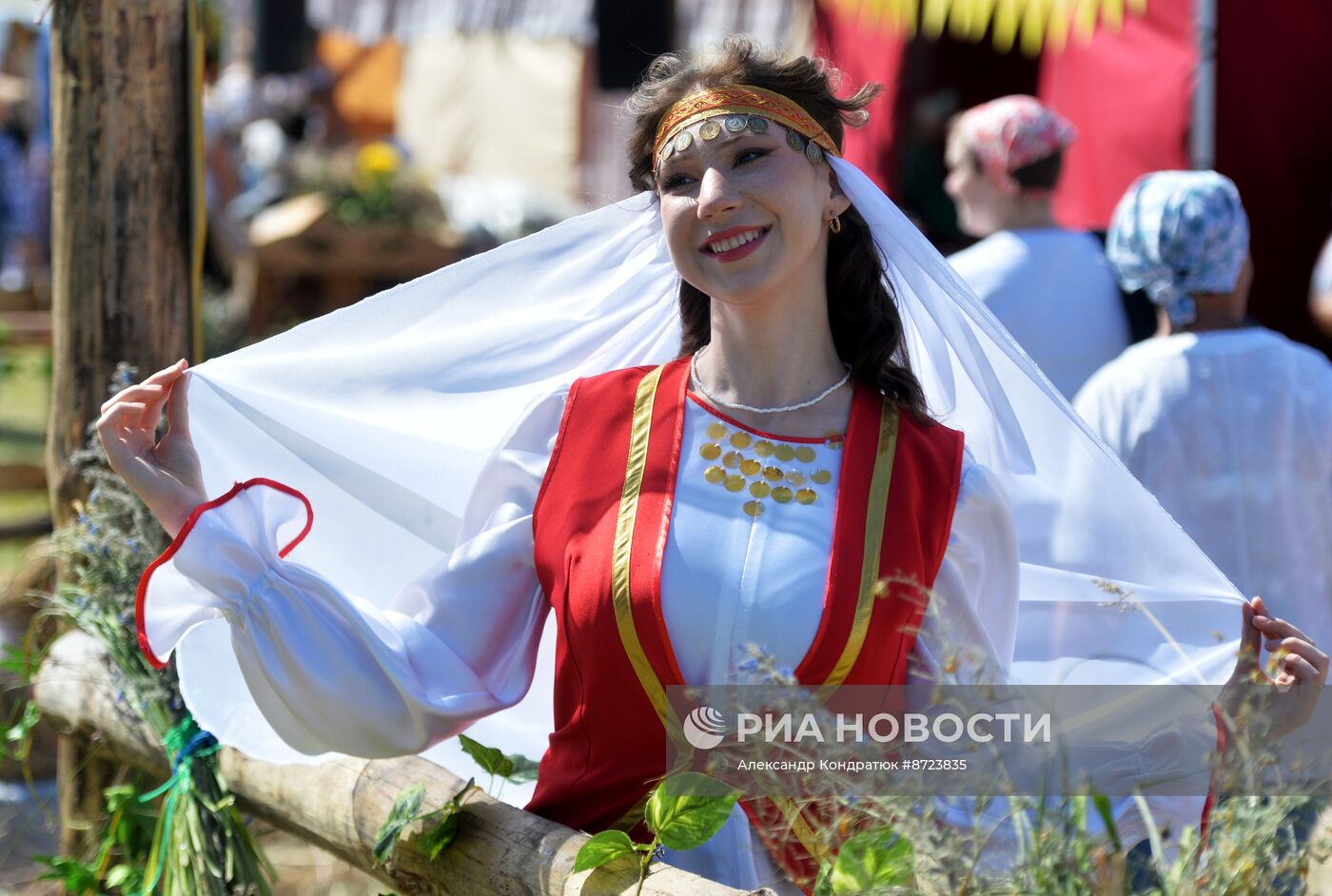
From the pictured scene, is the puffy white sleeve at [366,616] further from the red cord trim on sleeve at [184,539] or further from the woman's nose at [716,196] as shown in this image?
the woman's nose at [716,196]

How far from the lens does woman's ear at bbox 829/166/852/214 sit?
2.19 metres

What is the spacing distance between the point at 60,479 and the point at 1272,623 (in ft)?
7.46

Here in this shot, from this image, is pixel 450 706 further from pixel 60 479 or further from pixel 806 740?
pixel 60 479

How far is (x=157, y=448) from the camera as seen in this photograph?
2.12m

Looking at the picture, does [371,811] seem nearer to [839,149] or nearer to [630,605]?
[630,605]

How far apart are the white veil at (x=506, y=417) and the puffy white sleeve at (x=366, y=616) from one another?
7.0 inches

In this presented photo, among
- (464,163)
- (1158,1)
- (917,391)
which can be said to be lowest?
(464,163)

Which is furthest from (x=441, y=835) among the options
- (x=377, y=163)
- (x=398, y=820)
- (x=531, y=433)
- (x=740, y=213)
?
(x=377, y=163)

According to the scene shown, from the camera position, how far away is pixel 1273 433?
3039 mm

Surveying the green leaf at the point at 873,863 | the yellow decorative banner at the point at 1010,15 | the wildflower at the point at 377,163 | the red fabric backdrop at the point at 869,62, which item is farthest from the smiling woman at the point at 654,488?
the wildflower at the point at 377,163

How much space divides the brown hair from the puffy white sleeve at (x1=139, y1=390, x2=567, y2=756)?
43cm

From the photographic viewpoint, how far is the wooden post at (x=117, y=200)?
2877 millimetres

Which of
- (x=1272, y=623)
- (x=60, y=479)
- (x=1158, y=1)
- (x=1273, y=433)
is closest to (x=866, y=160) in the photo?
(x=1158, y=1)

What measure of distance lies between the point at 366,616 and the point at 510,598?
0.21 meters
